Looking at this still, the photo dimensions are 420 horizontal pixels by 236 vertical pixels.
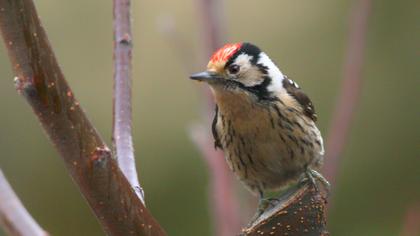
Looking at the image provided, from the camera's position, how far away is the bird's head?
2643 millimetres

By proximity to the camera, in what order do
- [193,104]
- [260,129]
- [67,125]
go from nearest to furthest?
[67,125] → [260,129] → [193,104]

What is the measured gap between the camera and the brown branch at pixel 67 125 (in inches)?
48.9

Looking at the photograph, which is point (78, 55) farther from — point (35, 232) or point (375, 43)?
point (35, 232)

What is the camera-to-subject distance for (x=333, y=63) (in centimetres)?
573

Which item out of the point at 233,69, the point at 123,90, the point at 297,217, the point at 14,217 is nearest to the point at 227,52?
the point at 233,69

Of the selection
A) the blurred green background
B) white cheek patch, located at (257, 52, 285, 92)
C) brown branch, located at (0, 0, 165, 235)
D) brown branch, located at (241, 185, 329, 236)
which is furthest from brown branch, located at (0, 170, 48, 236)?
the blurred green background

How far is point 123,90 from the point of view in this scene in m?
1.87

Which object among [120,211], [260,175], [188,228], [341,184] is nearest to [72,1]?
[188,228]

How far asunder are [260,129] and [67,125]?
61.1 inches

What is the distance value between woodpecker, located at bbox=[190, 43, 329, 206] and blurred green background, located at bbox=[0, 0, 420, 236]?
2344 millimetres

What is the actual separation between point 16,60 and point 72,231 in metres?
4.14

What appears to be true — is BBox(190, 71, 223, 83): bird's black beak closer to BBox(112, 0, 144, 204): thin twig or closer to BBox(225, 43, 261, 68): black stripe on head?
BBox(225, 43, 261, 68): black stripe on head

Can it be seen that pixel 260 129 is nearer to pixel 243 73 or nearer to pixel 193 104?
pixel 243 73

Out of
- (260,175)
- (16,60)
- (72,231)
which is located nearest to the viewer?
(16,60)
